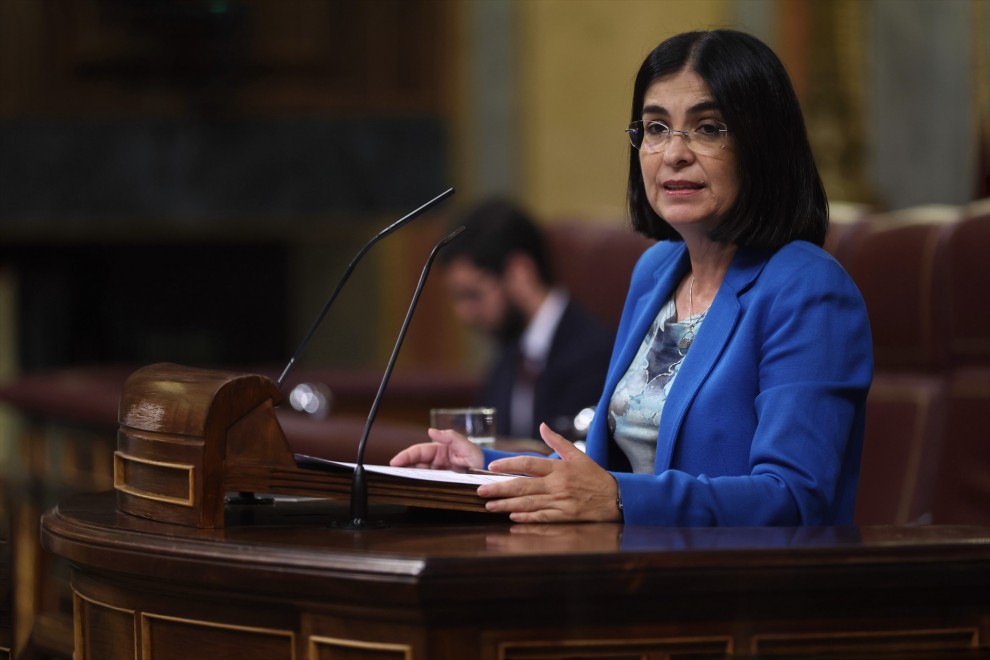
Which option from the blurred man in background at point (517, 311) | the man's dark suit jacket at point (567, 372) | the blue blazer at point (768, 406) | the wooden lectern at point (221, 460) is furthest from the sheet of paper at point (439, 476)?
the blurred man in background at point (517, 311)

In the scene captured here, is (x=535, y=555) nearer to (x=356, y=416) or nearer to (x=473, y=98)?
(x=356, y=416)

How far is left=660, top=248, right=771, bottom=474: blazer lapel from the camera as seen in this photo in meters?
1.79

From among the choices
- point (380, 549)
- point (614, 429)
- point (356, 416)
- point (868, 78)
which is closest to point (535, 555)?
point (380, 549)

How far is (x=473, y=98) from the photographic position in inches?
256

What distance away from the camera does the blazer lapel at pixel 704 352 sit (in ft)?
5.86

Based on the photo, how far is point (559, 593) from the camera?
136cm

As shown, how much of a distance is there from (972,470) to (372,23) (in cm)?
447

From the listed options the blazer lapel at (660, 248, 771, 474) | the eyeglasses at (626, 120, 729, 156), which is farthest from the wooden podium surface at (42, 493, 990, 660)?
the eyeglasses at (626, 120, 729, 156)

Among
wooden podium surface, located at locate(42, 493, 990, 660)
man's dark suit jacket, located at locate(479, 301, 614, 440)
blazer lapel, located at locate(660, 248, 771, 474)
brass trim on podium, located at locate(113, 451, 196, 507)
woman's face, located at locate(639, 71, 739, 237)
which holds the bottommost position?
man's dark suit jacket, located at locate(479, 301, 614, 440)

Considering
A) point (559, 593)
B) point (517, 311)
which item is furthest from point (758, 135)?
point (517, 311)

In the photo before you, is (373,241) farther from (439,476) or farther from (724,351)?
(724,351)

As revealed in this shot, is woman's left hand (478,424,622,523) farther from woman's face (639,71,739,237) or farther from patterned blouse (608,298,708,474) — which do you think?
woman's face (639,71,739,237)

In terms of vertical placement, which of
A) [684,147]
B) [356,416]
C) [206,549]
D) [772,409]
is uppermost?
[684,147]

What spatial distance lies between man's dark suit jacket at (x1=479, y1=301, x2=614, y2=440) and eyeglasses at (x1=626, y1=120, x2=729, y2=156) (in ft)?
6.32
